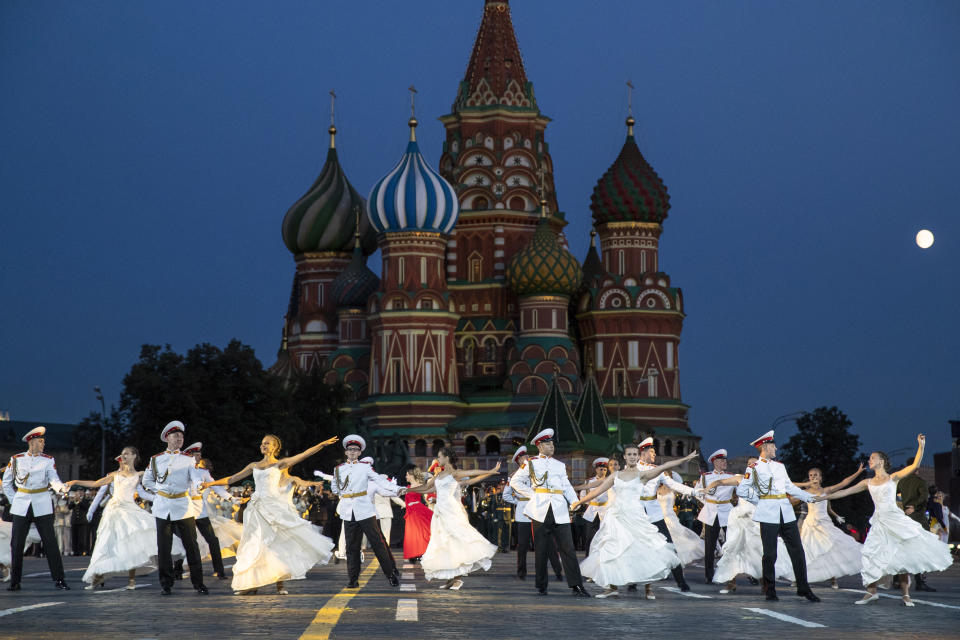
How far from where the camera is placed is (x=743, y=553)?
794 inches

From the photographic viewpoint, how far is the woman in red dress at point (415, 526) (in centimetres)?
2528

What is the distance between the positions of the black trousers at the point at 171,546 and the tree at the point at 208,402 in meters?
40.8

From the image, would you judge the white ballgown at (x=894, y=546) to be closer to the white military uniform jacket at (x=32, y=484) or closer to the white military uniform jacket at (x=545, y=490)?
the white military uniform jacket at (x=545, y=490)

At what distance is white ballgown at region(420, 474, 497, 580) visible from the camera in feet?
64.8

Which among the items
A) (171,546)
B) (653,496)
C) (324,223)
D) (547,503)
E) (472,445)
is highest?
(324,223)

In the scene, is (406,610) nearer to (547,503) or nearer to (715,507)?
(547,503)

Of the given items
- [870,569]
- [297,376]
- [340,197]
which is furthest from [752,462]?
[340,197]

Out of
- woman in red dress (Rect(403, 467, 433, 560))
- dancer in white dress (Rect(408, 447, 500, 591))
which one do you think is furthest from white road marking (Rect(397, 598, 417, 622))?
woman in red dress (Rect(403, 467, 433, 560))

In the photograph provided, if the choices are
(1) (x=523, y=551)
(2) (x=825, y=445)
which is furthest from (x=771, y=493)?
(2) (x=825, y=445)

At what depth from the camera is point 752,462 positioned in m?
18.2

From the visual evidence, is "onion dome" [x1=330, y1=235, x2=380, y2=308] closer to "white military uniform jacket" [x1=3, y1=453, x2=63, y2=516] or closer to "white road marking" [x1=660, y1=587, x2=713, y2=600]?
"white military uniform jacket" [x1=3, y1=453, x2=63, y2=516]

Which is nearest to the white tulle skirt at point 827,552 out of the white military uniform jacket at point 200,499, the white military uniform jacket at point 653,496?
the white military uniform jacket at point 653,496

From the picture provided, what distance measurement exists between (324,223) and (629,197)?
16.4 m

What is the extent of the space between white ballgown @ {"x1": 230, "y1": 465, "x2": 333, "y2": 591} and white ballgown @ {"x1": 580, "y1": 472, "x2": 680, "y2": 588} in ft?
9.66
